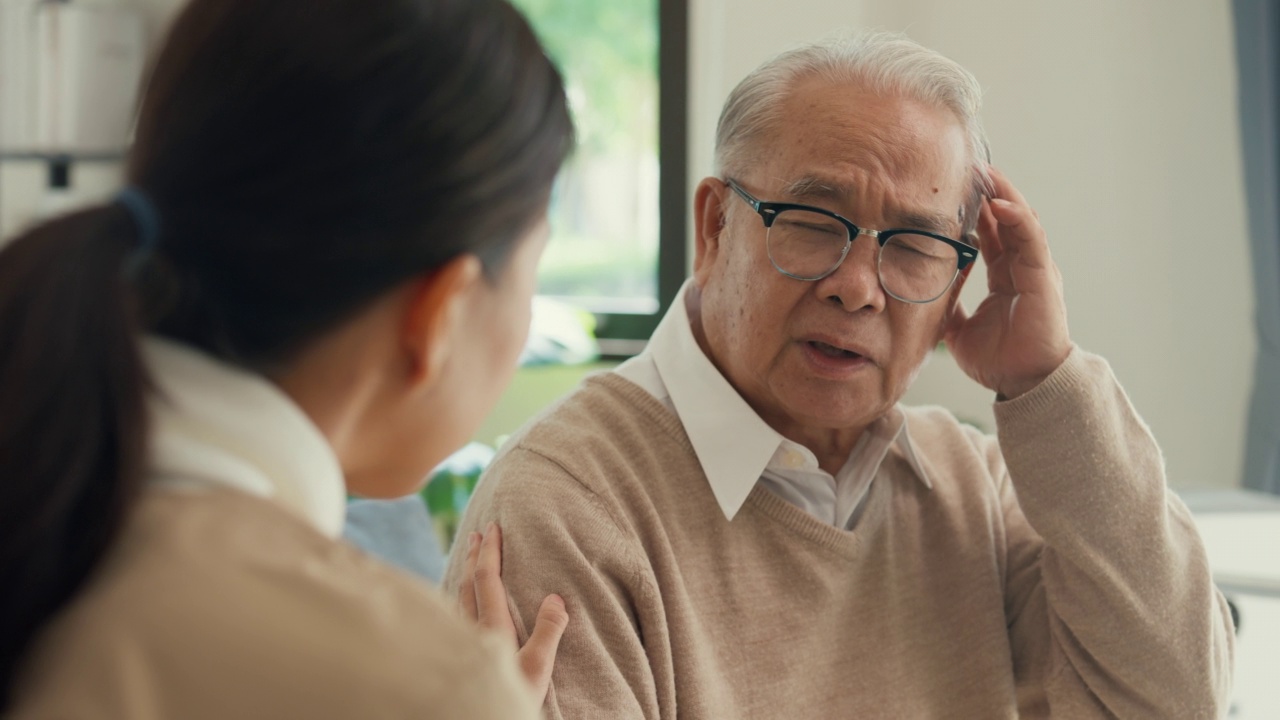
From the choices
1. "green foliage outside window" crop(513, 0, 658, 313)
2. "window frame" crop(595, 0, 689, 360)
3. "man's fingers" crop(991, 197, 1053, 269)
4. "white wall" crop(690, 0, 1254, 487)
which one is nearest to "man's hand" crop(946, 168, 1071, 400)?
"man's fingers" crop(991, 197, 1053, 269)

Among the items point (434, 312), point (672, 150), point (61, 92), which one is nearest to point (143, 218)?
point (434, 312)

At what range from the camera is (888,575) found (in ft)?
4.74

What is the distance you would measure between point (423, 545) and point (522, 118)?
158cm

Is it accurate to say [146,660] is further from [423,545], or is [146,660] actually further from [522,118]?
[423,545]

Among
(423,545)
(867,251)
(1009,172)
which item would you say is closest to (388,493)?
(867,251)

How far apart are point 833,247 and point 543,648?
1.82ft

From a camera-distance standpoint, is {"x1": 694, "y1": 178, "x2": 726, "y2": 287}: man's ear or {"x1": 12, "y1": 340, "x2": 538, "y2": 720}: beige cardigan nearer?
{"x1": 12, "y1": 340, "x2": 538, "y2": 720}: beige cardigan

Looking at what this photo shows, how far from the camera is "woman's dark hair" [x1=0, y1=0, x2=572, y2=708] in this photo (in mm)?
650

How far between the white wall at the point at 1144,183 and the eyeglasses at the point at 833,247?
4.32ft

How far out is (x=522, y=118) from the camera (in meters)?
0.81

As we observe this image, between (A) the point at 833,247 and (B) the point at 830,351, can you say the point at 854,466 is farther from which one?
(A) the point at 833,247

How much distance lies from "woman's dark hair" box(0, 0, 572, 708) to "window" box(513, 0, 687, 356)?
2.58 m

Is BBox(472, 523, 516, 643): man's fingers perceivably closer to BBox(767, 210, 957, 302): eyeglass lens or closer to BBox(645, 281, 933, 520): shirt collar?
BBox(645, 281, 933, 520): shirt collar

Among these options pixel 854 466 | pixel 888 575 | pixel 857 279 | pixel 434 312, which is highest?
pixel 434 312
